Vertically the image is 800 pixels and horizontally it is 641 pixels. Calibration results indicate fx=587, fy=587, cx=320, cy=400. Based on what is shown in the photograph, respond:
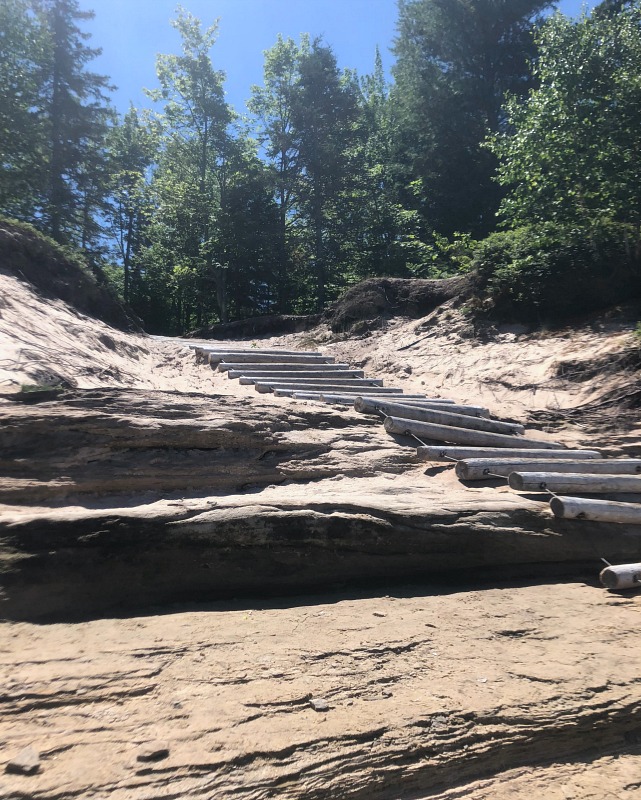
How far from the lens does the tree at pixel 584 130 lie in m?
11.7

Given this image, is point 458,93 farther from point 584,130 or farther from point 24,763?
point 24,763

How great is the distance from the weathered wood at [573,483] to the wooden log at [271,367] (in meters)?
5.02

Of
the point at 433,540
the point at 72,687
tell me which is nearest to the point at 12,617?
the point at 72,687

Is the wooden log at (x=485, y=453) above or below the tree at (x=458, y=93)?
below

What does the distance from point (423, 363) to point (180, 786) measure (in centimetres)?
896

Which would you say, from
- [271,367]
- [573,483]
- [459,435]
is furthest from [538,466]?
[271,367]

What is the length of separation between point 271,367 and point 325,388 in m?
1.49

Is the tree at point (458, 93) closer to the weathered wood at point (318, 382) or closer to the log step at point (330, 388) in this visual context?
the weathered wood at point (318, 382)

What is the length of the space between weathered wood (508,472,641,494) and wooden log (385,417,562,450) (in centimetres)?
124

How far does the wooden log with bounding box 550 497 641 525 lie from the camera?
15.6 ft

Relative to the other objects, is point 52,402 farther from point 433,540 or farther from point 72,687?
point 433,540

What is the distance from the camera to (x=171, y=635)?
3.31 m

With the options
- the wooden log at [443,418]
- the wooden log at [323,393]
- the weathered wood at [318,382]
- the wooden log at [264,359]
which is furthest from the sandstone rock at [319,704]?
the wooden log at [264,359]

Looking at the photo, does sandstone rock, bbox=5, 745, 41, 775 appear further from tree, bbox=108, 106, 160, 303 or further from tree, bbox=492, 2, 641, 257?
tree, bbox=108, 106, 160, 303
